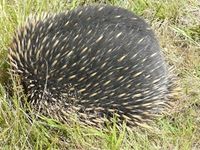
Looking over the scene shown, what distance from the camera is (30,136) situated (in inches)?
111

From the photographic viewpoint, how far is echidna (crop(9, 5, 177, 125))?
9.41 ft

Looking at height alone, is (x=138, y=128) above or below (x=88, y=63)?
below

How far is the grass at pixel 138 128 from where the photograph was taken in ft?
9.16

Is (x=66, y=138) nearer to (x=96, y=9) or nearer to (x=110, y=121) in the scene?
(x=110, y=121)

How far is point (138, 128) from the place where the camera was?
3.09m

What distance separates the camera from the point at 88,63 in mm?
2859

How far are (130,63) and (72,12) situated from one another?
0.46 meters

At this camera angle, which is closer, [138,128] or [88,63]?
[88,63]

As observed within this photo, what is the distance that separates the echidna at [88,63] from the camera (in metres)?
2.87

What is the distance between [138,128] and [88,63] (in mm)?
537

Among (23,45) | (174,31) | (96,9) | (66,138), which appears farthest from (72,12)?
(174,31)

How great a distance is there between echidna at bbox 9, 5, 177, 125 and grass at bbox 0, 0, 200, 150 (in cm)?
10

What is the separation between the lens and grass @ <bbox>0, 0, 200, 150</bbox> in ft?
9.16

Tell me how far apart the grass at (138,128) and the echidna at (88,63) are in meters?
0.10
